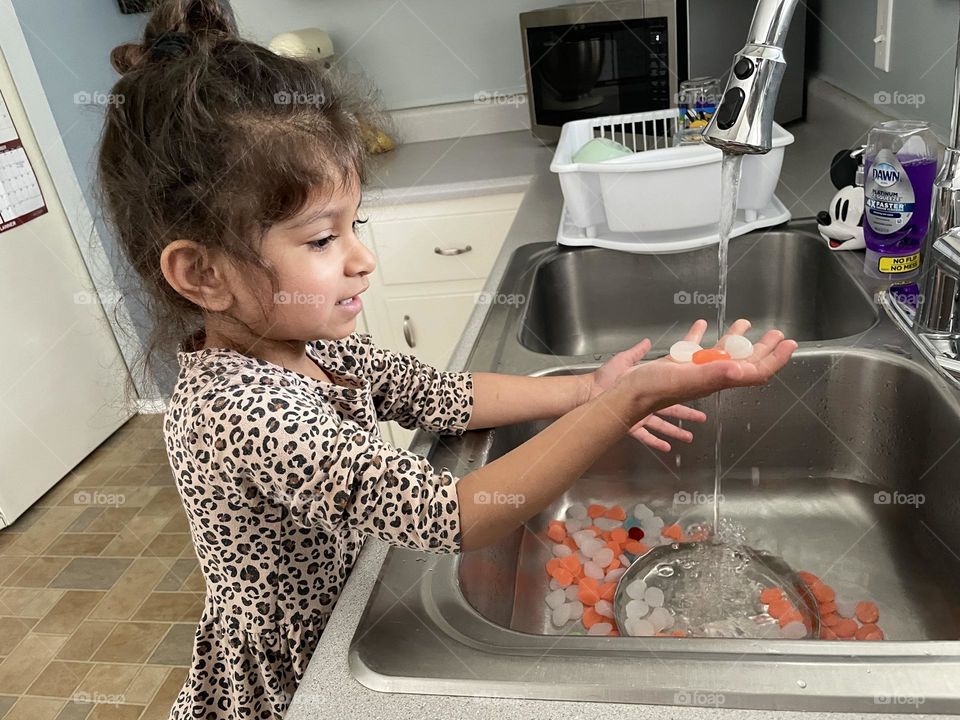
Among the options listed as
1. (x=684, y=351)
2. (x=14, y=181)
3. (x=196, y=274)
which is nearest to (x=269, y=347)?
(x=196, y=274)

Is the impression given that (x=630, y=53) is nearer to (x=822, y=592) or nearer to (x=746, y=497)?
(x=746, y=497)

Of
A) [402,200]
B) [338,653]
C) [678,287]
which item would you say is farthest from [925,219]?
[402,200]

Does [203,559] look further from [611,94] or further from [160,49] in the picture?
[611,94]

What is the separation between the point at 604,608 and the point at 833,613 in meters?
0.23

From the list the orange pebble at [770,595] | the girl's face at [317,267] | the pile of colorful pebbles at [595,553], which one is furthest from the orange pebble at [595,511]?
the girl's face at [317,267]

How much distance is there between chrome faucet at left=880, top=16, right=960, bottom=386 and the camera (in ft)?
2.44

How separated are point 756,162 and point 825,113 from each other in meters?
0.58

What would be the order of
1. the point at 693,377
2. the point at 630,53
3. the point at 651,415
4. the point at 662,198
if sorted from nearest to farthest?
the point at 693,377, the point at 651,415, the point at 662,198, the point at 630,53

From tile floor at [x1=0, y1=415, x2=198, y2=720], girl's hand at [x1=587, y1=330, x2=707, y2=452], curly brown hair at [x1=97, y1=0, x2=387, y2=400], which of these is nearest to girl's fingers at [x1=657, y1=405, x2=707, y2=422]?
girl's hand at [x1=587, y1=330, x2=707, y2=452]

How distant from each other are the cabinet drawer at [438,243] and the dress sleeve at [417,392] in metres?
0.95

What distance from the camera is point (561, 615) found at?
32.4 inches

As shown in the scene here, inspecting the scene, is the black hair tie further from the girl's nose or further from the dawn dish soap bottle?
the dawn dish soap bottle

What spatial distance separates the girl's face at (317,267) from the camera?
64 cm

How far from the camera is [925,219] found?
98cm
